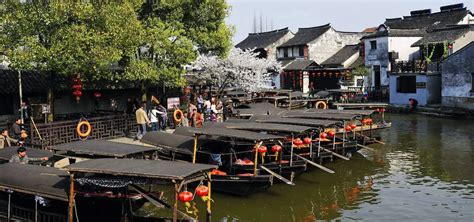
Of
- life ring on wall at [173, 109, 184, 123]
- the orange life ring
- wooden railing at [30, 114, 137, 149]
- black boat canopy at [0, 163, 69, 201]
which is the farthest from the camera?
life ring on wall at [173, 109, 184, 123]

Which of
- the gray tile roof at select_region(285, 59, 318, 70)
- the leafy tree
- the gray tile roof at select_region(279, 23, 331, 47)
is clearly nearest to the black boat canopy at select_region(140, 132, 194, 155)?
the leafy tree

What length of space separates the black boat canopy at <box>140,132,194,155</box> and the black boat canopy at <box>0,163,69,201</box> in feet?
19.0

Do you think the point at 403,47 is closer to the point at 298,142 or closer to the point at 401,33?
the point at 401,33

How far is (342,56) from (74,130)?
4110 centimetres

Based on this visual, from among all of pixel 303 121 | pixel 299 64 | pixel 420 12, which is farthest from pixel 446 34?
pixel 303 121

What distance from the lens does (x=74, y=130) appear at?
24359 mm

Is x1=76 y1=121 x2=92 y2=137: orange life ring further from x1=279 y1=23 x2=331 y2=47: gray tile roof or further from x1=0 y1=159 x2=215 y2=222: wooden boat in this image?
x1=279 y1=23 x2=331 y2=47: gray tile roof

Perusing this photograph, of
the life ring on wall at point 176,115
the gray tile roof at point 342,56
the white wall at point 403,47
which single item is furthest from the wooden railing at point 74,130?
the gray tile roof at point 342,56

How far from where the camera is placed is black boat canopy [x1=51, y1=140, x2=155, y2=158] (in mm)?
15320

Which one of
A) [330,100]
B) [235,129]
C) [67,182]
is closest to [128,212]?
[67,182]

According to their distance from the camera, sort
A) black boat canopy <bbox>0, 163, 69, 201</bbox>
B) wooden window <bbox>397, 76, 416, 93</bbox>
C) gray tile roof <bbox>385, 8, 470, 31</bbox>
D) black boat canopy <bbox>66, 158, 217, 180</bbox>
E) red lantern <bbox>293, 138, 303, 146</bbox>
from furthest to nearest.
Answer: gray tile roof <bbox>385, 8, 470, 31</bbox> < wooden window <bbox>397, 76, 416, 93</bbox> < red lantern <bbox>293, 138, 303, 146</bbox> < black boat canopy <bbox>0, 163, 69, 201</bbox> < black boat canopy <bbox>66, 158, 217, 180</bbox>

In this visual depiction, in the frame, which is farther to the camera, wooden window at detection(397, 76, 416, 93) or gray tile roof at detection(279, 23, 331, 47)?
gray tile roof at detection(279, 23, 331, 47)

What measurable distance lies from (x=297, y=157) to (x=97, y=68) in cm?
1110

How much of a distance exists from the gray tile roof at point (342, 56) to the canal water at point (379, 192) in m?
30.8
